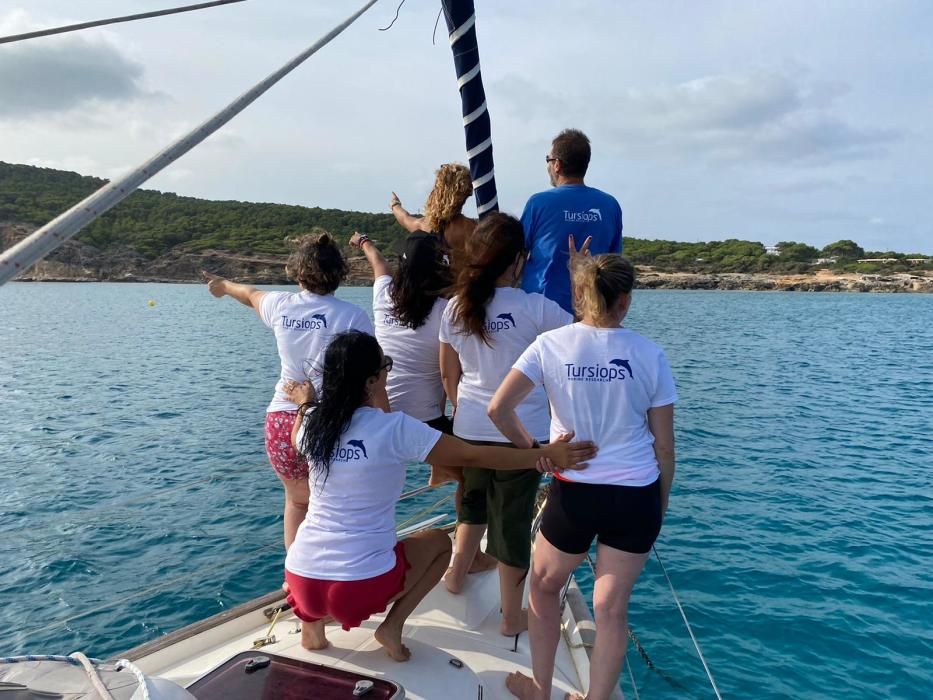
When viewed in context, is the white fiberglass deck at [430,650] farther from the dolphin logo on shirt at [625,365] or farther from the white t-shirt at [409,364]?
the dolphin logo on shirt at [625,365]

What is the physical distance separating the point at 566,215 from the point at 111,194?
7.43 ft

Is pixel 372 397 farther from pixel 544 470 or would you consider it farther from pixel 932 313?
pixel 932 313

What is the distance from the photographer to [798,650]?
5945 millimetres

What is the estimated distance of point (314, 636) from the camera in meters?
3.26

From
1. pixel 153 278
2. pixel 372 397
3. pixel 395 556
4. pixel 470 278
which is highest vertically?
pixel 153 278

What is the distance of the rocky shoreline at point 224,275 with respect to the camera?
82.7 meters

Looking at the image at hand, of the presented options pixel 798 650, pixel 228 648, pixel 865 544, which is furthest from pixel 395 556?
pixel 865 544

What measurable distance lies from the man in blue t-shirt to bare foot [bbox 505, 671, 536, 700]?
195 centimetres

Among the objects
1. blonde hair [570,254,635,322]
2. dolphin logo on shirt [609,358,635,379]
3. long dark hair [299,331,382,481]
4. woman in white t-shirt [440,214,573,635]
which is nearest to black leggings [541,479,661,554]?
dolphin logo on shirt [609,358,635,379]

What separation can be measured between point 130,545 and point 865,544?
9031 millimetres

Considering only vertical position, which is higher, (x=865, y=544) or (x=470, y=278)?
(x=470, y=278)

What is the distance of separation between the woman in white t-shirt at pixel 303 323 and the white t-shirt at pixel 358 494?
1.66 feet

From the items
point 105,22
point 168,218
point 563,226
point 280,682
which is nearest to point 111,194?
point 105,22

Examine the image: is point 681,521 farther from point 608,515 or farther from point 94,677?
point 94,677
